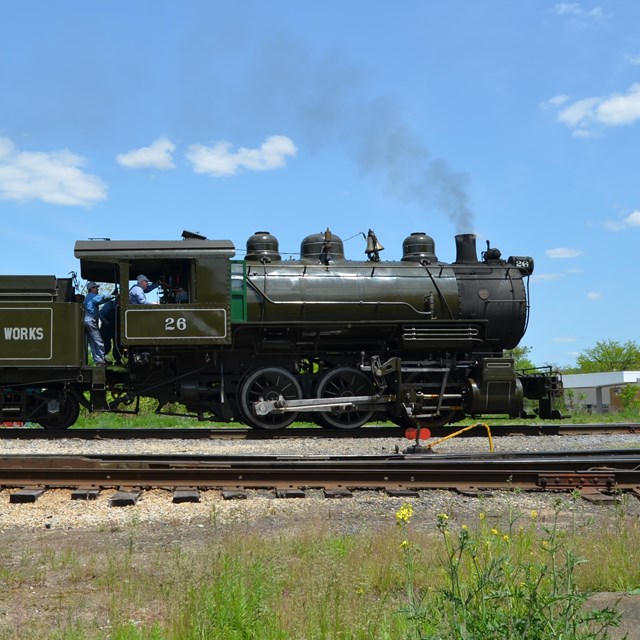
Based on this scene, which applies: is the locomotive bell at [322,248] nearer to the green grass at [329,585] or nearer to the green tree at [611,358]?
the green grass at [329,585]

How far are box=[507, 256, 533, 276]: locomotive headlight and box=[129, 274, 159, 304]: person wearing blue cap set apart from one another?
6589mm

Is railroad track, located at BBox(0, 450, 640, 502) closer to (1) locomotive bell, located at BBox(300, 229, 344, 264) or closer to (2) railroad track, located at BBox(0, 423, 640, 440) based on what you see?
(2) railroad track, located at BBox(0, 423, 640, 440)

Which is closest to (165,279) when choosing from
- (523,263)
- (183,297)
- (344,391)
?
(183,297)

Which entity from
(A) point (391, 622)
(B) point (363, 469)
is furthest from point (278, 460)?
(A) point (391, 622)

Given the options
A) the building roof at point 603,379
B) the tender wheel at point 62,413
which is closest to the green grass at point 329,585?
the tender wheel at point 62,413

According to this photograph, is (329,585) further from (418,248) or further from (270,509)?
(418,248)

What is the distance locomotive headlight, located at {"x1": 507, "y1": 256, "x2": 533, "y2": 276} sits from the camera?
12914 millimetres

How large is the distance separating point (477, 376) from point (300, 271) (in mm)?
3468

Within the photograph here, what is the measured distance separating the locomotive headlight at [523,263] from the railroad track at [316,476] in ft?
18.9

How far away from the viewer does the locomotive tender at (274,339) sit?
1098 centimetres

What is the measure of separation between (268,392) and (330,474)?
442 cm

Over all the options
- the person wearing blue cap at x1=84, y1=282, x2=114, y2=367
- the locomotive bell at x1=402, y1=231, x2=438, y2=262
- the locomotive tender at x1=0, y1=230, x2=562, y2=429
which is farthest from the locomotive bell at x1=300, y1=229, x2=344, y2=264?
the person wearing blue cap at x1=84, y1=282, x2=114, y2=367

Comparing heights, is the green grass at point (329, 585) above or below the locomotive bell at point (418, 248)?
below

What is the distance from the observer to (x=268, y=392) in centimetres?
1148
